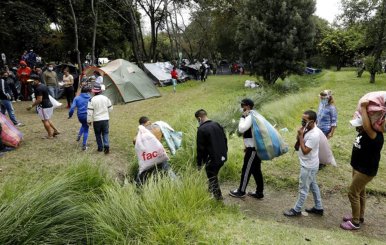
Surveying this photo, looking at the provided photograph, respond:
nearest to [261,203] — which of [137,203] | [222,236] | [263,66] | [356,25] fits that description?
[222,236]

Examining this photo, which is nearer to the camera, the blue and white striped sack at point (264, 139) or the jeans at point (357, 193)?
the jeans at point (357, 193)

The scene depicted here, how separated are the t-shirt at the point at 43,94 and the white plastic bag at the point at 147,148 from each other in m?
4.05

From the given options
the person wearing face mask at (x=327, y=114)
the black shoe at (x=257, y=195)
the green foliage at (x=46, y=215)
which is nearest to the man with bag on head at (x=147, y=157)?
the green foliage at (x=46, y=215)

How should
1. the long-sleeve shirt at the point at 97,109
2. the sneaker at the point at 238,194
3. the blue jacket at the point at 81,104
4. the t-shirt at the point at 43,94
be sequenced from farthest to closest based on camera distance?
1. the t-shirt at the point at 43,94
2. the blue jacket at the point at 81,104
3. the long-sleeve shirt at the point at 97,109
4. the sneaker at the point at 238,194

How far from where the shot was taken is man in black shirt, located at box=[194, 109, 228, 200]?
4.86m

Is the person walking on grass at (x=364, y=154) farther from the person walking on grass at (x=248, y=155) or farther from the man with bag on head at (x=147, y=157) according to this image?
the man with bag on head at (x=147, y=157)

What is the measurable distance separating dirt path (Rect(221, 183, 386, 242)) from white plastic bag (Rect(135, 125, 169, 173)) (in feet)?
4.72

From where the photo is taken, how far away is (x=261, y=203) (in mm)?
5531

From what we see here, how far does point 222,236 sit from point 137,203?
108cm

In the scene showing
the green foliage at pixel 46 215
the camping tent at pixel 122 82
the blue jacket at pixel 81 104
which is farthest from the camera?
the camping tent at pixel 122 82

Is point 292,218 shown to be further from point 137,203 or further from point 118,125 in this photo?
point 118,125

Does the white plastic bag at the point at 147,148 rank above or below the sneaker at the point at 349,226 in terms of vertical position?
above

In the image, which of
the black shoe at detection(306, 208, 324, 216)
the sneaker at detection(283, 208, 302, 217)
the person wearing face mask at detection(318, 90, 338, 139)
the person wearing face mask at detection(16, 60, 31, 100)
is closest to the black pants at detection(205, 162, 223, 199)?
the sneaker at detection(283, 208, 302, 217)

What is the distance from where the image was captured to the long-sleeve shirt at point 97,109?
6.98m
